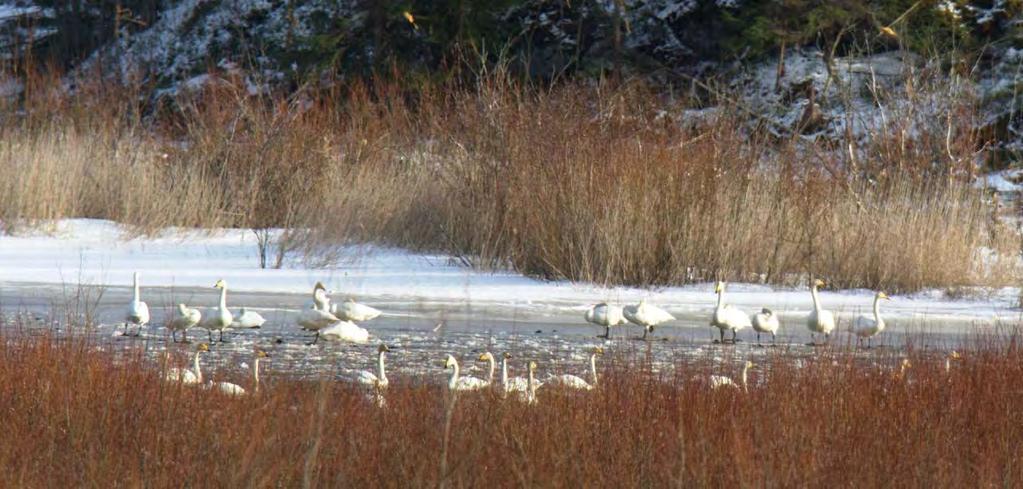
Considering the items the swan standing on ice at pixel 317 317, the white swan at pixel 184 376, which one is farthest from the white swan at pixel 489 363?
the swan standing on ice at pixel 317 317

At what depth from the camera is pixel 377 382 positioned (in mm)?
7688

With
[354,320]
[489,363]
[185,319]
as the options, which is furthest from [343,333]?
[489,363]

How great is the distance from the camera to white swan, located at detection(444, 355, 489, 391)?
753cm

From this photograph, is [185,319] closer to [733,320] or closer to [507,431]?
[733,320]

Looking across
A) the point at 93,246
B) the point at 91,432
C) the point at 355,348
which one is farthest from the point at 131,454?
the point at 93,246

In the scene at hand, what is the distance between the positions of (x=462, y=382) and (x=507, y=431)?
2036 mm

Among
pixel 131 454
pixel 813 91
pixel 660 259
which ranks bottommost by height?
pixel 131 454

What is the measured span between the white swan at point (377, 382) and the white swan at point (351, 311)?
2195mm

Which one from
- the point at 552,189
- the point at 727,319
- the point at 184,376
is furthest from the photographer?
the point at 552,189

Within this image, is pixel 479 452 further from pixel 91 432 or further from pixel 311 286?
pixel 311 286

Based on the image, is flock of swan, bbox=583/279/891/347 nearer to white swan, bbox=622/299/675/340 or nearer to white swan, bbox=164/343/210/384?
white swan, bbox=622/299/675/340

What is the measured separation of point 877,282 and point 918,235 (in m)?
0.69

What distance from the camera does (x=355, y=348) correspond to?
33.6 ft

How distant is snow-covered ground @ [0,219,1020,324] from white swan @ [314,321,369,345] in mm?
2281
